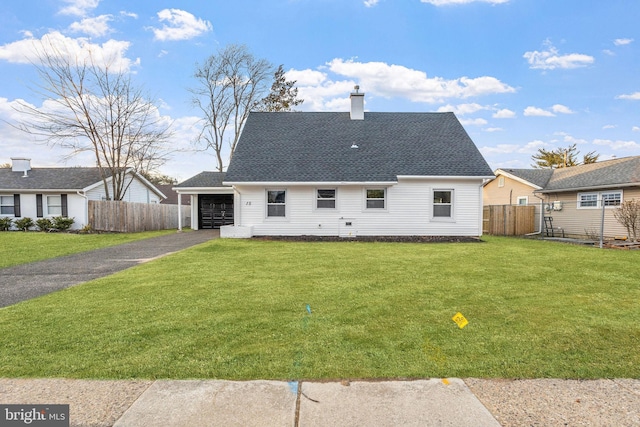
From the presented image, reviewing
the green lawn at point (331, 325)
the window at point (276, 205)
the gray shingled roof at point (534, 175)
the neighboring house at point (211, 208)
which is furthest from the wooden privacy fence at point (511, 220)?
the neighboring house at point (211, 208)

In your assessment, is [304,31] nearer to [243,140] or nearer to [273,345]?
[243,140]

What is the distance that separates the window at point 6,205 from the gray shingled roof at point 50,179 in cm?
79

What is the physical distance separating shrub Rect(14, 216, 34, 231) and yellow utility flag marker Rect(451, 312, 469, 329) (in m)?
24.4

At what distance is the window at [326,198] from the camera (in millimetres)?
14805

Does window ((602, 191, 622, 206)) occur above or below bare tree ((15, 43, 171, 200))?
below

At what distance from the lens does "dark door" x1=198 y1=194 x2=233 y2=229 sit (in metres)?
21.2

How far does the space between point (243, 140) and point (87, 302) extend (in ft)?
41.6

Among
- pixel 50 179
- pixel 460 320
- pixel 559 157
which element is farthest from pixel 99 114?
pixel 559 157

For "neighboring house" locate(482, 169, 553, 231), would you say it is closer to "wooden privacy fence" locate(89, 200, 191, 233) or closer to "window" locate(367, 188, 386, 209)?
"window" locate(367, 188, 386, 209)

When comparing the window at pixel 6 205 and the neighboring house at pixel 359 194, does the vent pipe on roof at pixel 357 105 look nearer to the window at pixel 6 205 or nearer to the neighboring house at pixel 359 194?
the neighboring house at pixel 359 194

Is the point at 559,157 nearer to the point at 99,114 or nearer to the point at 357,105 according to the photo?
the point at 357,105

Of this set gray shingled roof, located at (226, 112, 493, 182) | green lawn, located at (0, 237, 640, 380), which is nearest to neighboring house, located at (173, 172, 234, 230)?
gray shingled roof, located at (226, 112, 493, 182)

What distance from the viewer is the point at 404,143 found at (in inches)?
641

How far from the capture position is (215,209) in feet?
69.6
